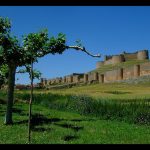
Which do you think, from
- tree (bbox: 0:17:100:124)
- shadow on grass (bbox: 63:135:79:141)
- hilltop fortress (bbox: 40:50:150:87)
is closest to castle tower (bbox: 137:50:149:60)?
hilltop fortress (bbox: 40:50:150:87)

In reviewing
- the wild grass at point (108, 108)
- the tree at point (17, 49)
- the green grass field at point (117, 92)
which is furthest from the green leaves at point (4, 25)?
the green grass field at point (117, 92)

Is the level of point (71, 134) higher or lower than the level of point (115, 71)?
lower

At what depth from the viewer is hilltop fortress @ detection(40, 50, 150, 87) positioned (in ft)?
327

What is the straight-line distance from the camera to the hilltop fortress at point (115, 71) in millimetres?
99619

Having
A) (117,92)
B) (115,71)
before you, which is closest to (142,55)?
(115,71)

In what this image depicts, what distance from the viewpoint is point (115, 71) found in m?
110

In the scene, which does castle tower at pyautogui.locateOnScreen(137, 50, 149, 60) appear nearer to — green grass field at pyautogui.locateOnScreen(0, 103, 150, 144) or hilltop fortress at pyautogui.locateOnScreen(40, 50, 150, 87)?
hilltop fortress at pyautogui.locateOnScreen(40, 50, 150, 87)

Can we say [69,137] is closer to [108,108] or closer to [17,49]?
[17,49]

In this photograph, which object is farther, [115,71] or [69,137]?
[115,71]

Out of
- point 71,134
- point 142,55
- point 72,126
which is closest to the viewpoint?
point 71,134

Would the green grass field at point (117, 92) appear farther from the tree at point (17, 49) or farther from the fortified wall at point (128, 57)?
the fortified wall at point (128, 57)
